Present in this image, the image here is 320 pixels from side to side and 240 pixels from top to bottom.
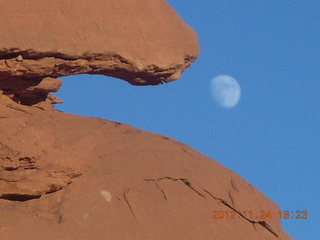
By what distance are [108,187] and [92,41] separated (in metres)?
1.76

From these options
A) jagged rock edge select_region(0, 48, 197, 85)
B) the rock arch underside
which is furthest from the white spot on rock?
jagged rock edge select_region(0, 48, 197, 85)

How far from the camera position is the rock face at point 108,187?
23.4ft

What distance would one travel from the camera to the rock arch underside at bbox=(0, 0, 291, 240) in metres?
7.21

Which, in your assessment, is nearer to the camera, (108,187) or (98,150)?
(108,187)

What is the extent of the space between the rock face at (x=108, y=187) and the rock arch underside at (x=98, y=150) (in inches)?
0.5

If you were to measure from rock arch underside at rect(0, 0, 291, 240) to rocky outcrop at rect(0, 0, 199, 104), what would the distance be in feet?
0.04

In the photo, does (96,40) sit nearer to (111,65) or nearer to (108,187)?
(111,65)

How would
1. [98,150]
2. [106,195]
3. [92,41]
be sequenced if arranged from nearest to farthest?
1. [106,195]
2. [92,41]
3. [98,150]

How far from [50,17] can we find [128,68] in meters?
1.17

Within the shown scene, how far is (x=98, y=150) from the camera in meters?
8.16

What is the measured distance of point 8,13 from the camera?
7500 millimetres

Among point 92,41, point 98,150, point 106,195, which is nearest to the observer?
point 106,195

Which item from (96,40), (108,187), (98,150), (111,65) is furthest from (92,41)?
(108,187)

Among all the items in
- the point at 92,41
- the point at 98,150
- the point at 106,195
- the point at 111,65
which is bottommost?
the point at 106,195
